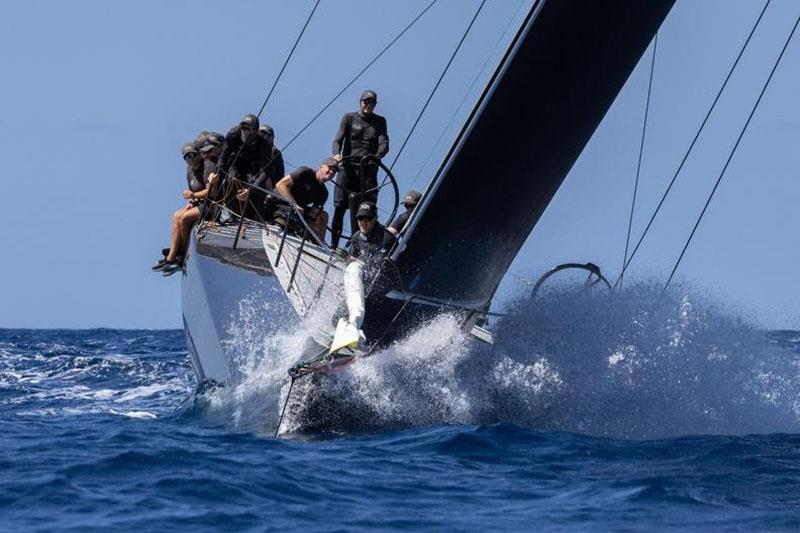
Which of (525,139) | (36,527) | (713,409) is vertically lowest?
(36,527)

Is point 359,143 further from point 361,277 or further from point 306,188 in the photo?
point 361,277

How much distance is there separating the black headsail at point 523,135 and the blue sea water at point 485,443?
20.6 inches

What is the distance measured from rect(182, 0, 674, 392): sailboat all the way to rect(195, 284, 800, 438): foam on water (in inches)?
10.4

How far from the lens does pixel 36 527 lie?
6449 millimetres


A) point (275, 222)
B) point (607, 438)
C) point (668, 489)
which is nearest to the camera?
point (668, 489)

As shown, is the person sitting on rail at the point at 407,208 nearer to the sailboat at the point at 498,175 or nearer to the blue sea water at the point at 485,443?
the sailboat at the point at 498,175

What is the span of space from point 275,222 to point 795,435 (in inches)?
212

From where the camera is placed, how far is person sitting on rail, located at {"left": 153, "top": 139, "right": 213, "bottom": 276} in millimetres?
14688

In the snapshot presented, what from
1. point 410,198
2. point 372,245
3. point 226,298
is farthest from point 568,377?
point 226,298

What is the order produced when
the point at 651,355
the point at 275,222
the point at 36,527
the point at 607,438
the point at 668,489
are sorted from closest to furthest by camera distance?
the point at 36,527, the point at 668,489, the point at 607,438, the point at 651,355, the point at 275,222

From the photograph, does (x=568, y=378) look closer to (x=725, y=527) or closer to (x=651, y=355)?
(x=651, y=355)

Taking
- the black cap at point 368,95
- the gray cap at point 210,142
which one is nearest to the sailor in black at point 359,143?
the black cap at point 368,95

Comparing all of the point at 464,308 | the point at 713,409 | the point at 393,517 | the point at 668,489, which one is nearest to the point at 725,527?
the point at 668,489

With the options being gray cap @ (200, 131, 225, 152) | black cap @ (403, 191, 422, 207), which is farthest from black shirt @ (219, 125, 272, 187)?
black cap @ (403, 191, 422, 207)
